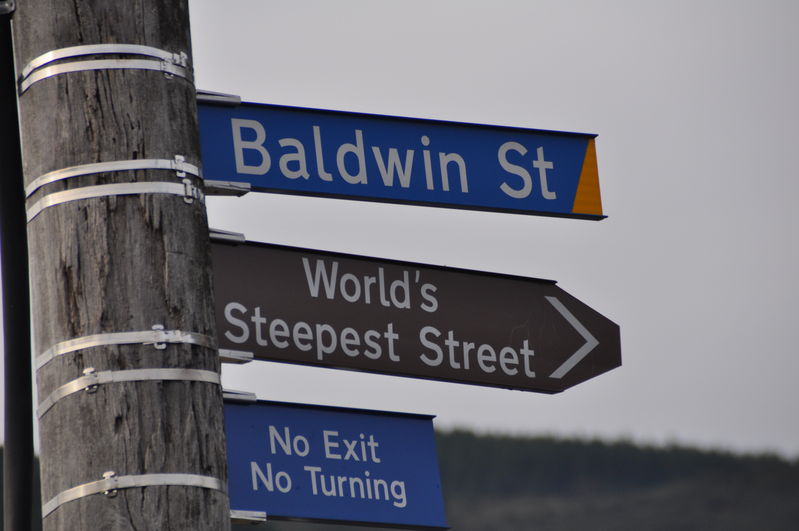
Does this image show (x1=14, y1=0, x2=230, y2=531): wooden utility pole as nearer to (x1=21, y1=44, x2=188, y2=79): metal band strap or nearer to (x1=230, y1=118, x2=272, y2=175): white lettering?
(x1=21, y1=44, x2=188, y2=79): metal band strap

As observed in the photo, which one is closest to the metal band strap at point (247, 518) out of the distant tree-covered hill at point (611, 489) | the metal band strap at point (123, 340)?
the metal band strap at point (123, 340)

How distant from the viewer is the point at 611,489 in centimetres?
4481

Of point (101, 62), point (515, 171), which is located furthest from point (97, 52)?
point (515, 171)

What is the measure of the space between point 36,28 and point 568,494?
4322 cm

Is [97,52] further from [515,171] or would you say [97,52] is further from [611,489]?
[611,489]

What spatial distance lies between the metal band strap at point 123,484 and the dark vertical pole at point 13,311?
1.29 feet

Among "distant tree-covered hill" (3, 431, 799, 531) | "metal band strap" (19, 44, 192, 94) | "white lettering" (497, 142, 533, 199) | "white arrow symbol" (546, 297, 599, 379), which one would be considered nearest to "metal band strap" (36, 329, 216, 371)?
"metal band strap" (19, 44, 192, 94)

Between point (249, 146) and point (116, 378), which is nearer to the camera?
point (116, 378)

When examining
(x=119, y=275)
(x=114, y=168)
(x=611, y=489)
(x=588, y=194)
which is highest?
(x=611, y=489)

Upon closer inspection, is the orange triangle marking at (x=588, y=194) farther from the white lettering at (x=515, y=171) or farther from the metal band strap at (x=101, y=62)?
the metal band strap at (x=101, y=62)

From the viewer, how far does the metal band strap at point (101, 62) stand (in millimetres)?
3332

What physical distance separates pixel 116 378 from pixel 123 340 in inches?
3.3

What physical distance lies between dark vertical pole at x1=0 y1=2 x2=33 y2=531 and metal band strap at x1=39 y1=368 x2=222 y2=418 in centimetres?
36

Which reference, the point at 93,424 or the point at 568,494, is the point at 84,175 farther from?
the point at 568,494
